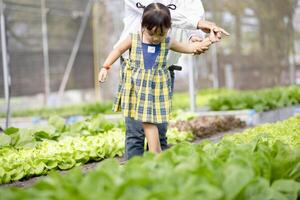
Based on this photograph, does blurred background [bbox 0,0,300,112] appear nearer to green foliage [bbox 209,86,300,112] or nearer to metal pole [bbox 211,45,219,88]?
metal pole [bbox 211,45,219,88]

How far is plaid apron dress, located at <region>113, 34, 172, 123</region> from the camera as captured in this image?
4035 millimetres

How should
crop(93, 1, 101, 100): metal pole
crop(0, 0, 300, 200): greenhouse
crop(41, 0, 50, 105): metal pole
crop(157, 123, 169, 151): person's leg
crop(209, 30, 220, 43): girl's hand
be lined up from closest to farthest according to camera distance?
crop(0, 0, 300, 200): greenhouse < crop(209, 30, 220, 43): girl's hand < crop(157, 123, 169, 151): person's leg < crop(41, 0, 50, 105): metal pole < crop(93, 1, 101, 100): metal pole

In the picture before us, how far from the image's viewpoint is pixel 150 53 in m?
4.09

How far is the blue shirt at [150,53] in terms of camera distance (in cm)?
408

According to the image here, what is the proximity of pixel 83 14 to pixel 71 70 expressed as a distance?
1.14 meters

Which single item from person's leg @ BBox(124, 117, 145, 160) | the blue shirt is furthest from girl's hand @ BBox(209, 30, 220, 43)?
person's leg @ BBox(124, 117, 145, 160)

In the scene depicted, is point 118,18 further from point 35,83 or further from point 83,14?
point 35,83

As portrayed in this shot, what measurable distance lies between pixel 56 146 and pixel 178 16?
54.5 inches

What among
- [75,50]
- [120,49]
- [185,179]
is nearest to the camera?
[185,179]

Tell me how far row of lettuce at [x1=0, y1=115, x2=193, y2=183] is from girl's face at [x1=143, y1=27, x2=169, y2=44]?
1.10 m

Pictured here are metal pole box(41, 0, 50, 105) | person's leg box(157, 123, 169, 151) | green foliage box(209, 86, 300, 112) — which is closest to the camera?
person's leg box(157, 123, 169, 151)

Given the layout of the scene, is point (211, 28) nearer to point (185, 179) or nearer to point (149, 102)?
point (149, 102)

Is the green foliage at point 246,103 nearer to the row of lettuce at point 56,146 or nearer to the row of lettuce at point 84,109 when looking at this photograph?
the row of lettuce at point 84,109

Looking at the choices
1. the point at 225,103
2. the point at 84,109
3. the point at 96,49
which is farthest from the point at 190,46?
the point at 96,49
